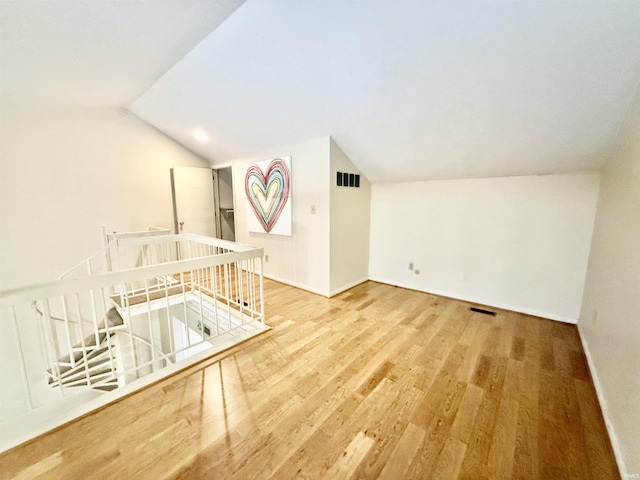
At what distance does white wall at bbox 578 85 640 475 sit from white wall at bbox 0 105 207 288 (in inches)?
216

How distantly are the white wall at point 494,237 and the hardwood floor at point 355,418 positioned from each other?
665mm

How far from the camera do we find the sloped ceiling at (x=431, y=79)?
1526 mm

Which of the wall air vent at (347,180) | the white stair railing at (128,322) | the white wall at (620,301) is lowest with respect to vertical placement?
the white stair railing at (128,322)

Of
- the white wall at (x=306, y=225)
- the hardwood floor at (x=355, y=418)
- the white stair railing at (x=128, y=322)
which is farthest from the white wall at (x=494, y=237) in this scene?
the white stair railing at (x=128, y=322)

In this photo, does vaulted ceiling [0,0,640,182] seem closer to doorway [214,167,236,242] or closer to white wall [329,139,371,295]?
white wall [329,139,371,295]

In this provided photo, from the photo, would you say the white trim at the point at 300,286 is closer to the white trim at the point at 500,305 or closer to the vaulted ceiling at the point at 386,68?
the white trim at the point at 500,305

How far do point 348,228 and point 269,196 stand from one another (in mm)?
1341

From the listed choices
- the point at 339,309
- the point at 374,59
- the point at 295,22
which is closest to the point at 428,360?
the point at 339,309

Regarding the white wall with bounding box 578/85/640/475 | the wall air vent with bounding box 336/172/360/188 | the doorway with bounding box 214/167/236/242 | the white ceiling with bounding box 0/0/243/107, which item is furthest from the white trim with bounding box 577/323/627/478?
the doorway with bounding box 214/167/236/242

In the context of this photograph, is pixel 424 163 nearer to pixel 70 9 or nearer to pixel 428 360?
pixel 428 360

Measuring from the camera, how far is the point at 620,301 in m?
1.62

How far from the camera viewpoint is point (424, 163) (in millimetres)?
3141

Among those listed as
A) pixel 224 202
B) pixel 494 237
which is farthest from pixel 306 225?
pixel 224 202

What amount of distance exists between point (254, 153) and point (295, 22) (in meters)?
2.43
